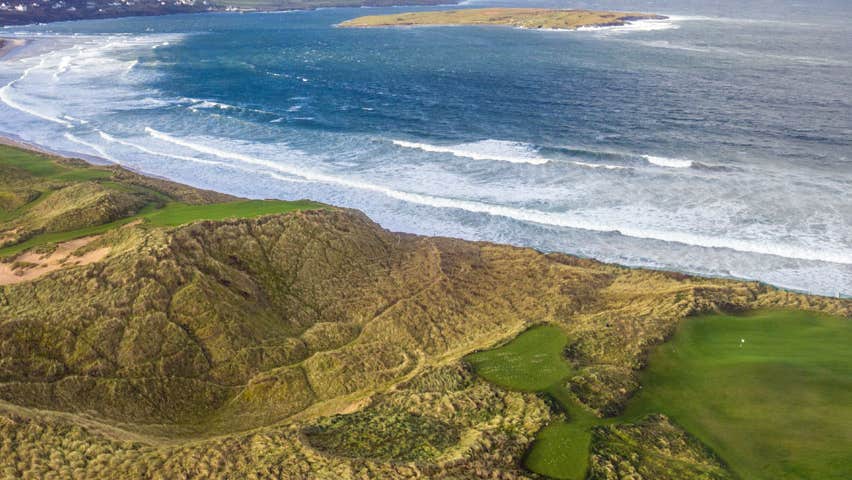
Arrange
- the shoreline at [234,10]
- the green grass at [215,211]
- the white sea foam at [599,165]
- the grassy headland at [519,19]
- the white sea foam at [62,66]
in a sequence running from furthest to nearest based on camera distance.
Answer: the shoreline at [234,10]
the grassy headland at [519,19]
the white sea foam at [62,66]
the white sea foam at [599,165]
the green grass at [215,211]

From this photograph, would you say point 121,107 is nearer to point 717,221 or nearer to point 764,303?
point 717,221

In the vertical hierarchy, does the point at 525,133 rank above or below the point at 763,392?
above

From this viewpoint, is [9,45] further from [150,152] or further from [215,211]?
[215,211]

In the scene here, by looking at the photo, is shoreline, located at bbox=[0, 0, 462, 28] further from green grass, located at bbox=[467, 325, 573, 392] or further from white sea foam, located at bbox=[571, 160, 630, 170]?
green grass, located at bbox=[467, 325, 573, 392]

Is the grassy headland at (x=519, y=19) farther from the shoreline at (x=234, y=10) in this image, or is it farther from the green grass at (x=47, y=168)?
the green grass at (x=47, y=168)

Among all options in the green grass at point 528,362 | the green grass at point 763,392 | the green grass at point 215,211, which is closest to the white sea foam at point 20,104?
the green grass at point 215,211

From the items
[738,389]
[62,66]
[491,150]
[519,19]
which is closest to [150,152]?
[491,150]

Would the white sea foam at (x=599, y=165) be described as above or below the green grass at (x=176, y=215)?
below
